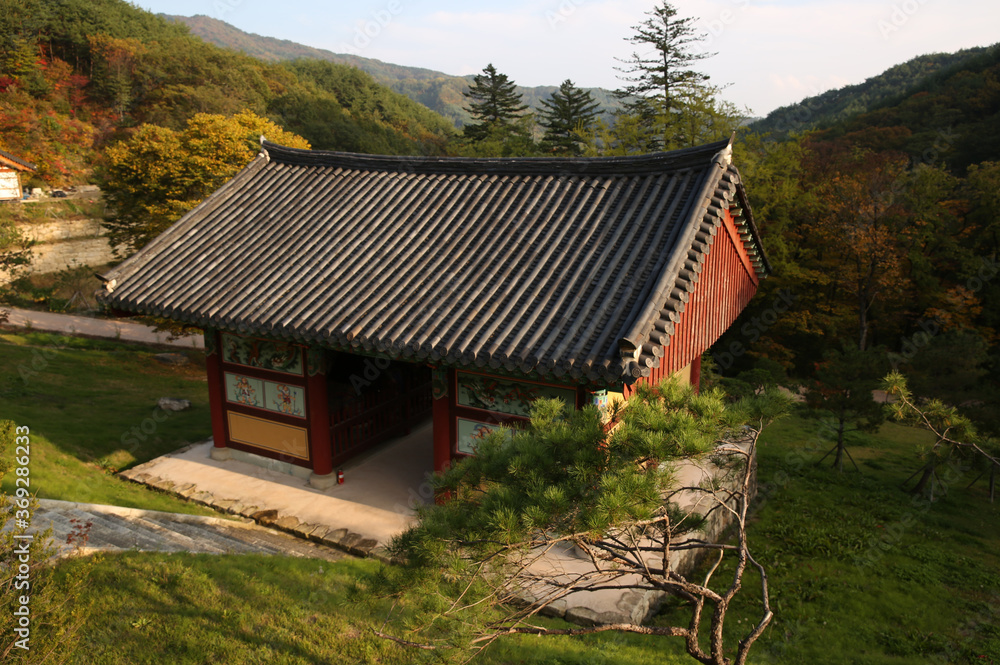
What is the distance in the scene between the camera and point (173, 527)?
→ 961cm

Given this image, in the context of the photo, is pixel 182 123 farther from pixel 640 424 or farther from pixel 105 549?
pixel 640 424

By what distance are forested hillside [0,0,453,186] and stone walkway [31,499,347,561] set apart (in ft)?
128

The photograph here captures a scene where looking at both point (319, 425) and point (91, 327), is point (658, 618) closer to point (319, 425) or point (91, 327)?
point (319, 425)

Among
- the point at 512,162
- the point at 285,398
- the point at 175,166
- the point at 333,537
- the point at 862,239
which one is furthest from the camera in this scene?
the point at 862,239

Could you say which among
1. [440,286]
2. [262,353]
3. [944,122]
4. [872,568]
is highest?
[944,122]

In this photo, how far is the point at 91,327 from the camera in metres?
28.5

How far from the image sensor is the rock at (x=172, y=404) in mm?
16531

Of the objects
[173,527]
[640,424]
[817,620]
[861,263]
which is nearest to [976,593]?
[817,620]

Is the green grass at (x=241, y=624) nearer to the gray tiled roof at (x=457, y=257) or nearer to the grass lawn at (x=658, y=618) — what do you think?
the grass lawn at (x=658, y=618)

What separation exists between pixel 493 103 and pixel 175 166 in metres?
39.2

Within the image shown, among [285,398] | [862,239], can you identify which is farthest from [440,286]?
[862,239]

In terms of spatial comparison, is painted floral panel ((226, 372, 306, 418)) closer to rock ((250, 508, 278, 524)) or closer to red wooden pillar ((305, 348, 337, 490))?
red wooden pillar ((305, 348, 337, 490))

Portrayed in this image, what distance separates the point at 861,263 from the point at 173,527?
78.2ft

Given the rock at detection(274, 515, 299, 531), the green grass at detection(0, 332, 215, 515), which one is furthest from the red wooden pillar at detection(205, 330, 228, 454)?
the rock at detection(274, 515, 299, 531)
